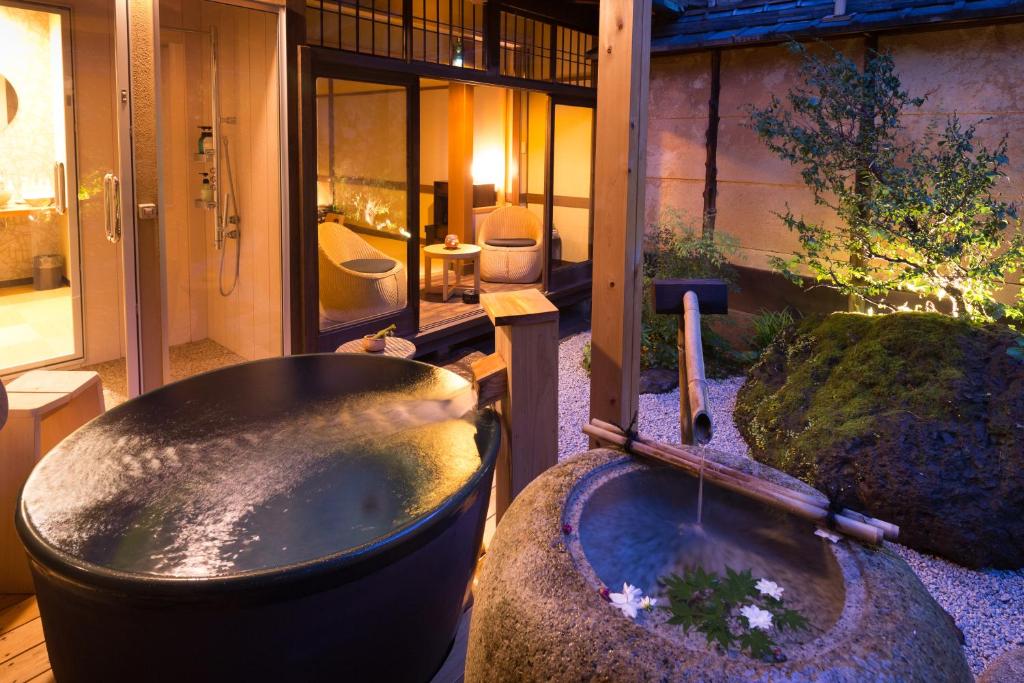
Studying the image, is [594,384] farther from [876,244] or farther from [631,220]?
[876,244]

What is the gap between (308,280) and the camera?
5840mm

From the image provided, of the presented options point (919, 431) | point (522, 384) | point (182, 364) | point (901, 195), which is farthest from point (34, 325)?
point (901, 195)

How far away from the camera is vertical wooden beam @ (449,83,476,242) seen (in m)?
9.93

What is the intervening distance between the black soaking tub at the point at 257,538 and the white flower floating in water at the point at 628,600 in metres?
0.65

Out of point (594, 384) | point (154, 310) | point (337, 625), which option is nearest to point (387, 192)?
point (154, 310)

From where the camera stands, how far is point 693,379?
5.87 feet

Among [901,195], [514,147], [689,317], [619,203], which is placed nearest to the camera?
[689,317]

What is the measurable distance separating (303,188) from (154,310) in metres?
1.42

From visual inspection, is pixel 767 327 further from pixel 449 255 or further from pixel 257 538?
pixel 257 538

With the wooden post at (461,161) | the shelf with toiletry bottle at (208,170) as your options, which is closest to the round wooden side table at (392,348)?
the shelf with toiletry bottle at (208,170)

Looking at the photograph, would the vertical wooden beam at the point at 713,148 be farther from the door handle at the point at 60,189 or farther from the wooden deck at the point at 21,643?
the wooden deck at the point at 21,643

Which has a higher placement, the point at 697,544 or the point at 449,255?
the point at 449,255

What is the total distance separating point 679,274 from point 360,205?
3058mm

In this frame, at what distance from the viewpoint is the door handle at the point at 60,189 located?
452cm
